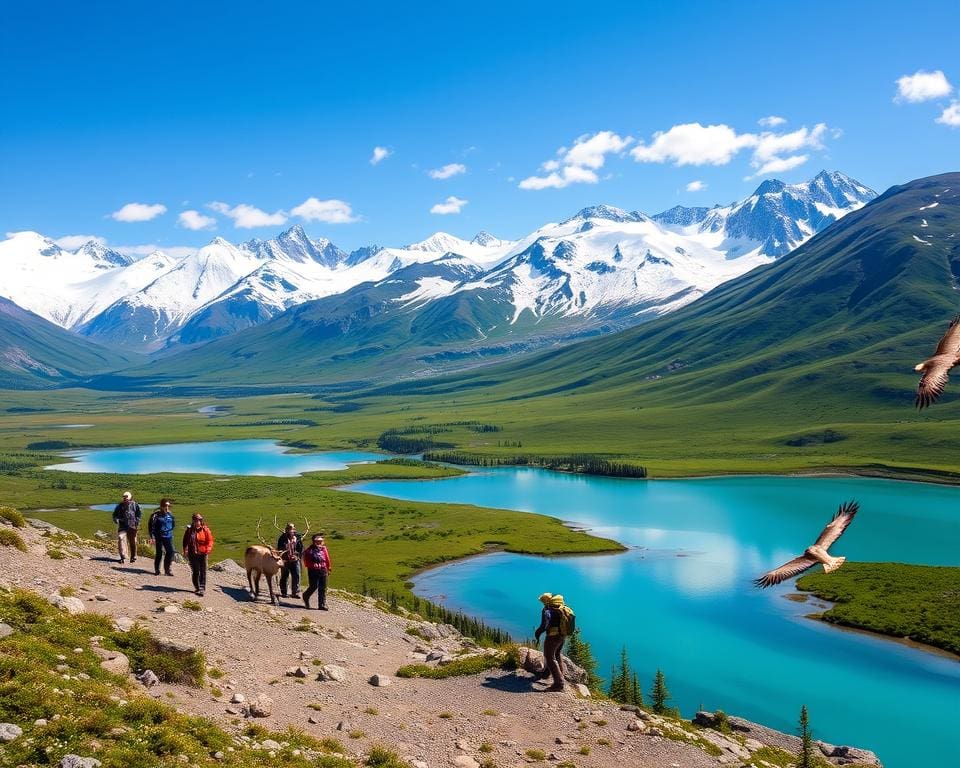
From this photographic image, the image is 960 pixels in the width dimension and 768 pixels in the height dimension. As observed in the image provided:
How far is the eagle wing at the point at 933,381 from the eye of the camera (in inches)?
505

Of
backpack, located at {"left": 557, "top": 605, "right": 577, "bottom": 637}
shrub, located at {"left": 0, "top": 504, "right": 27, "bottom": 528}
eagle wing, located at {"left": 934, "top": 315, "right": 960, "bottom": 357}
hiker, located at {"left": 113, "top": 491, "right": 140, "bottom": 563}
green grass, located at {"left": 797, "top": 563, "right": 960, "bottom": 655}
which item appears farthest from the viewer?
green grass, located at {"left": 797, "top": 563, "right": 960, "bottom": 655}

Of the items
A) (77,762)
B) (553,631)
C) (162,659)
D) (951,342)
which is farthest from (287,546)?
(951,342)

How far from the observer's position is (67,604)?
2495 cm

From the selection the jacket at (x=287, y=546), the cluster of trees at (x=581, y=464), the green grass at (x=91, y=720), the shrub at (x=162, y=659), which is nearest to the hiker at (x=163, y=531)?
the jacket at (x=287, y=546)

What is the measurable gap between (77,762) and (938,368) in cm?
1783

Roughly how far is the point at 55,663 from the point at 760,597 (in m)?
70.5

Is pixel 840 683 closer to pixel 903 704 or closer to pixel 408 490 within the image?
pixel 903 704

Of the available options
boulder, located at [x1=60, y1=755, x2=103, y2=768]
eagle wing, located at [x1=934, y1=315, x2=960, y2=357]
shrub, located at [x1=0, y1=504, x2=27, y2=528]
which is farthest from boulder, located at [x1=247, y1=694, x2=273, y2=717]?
shrub, located at [x1=0, y1=504, x2=27, y2=528]

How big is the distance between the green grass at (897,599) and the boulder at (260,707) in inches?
2300

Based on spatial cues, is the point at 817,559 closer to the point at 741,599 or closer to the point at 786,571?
the point at 786,571

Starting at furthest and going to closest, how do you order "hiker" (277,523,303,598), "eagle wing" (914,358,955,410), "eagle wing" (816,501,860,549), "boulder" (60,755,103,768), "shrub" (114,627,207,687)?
"hiker" (277,523,303,598) → "shrub" (114,627,207,687) → "eagle wing" (816,501,860,549) → "boulder" (60,755,103,768) → "eagle wing" (914,358,955,410)

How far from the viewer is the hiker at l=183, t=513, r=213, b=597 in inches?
1233

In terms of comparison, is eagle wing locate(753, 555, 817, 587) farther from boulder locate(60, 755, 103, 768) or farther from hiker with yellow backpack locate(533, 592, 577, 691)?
boulder locate(60, 755, 103, 768)

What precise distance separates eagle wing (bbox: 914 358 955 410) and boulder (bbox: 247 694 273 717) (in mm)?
18704
